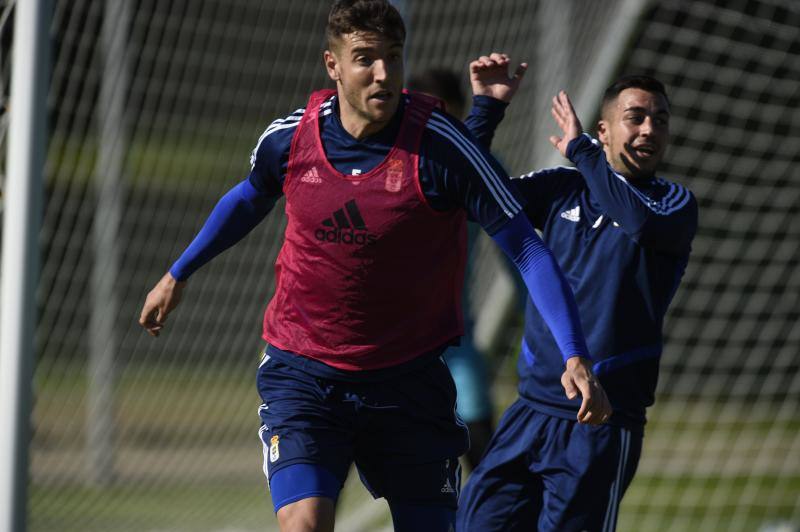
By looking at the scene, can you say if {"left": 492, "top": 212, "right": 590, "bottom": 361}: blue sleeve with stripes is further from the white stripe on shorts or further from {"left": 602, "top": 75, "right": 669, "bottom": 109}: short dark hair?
{"left": 602, "top": 75, "right": 669, "bottom": 109}: short dark hair

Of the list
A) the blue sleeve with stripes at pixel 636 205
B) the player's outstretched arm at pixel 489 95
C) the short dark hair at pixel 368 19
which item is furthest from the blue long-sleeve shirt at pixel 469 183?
the player's outstretched arm at pixel 489 95

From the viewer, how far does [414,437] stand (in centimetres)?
350

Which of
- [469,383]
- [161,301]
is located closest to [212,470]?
[469,383]

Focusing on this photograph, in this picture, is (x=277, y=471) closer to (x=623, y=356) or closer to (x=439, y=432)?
(x=439, y=432)

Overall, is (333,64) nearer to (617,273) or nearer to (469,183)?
(469,183)

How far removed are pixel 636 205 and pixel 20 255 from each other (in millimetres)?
2259

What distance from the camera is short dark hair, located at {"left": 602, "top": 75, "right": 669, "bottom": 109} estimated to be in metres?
3.86

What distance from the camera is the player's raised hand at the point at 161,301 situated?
12.5ft

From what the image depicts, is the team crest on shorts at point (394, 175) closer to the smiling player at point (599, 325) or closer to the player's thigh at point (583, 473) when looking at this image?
the smiling player at point (599, 325)

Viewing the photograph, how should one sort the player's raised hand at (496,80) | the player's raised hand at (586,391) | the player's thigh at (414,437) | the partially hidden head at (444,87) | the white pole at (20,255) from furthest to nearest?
the partially hidden head at (444,87), the white pole at (20,255), the player's raised hand at (496,80), the player's thigh at (414,437), the player's raised hand at (586,391)

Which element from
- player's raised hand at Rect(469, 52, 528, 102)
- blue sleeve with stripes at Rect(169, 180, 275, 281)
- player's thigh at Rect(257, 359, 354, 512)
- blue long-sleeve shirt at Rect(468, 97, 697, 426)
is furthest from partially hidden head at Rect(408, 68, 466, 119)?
player's thigh at Rect(257, 359, 354, 512)

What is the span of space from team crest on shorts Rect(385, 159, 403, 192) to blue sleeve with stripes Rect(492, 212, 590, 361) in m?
0.31

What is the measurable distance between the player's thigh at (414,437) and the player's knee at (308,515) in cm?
28

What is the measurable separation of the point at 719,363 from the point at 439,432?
6.52 meters
